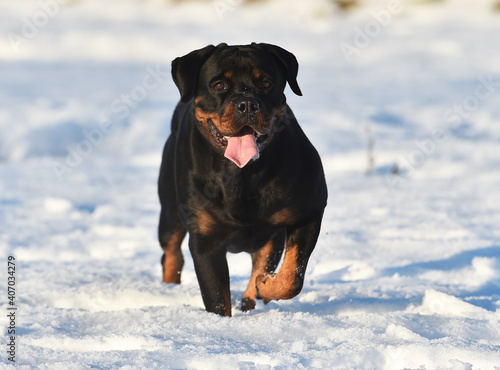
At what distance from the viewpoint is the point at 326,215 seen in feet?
19.5

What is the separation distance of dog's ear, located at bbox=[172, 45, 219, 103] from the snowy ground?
0.96 m

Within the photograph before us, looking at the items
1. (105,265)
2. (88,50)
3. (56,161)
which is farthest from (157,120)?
(88,50)

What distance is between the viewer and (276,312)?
3.22 meters

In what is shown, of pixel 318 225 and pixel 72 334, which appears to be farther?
pixel 318 225

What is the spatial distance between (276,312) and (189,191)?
67cm

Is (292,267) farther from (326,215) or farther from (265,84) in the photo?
(326,215)

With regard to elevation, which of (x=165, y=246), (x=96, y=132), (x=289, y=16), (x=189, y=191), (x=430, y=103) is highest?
(x=289, y=16)

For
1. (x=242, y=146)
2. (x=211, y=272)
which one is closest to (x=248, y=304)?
(x=211, y=272)

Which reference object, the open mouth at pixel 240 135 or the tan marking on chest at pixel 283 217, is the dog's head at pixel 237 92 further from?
the tan marking on chest at pixel 283 217

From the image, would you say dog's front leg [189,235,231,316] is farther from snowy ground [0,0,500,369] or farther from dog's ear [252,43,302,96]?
dog's ear [252,43,302,96]

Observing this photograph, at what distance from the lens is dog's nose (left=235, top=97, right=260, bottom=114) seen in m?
2.83

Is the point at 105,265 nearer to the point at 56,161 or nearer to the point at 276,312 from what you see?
the point at 276,312

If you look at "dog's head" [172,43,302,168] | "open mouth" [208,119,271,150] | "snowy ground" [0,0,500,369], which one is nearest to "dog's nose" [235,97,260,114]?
"dog's head" [172,43,302,168]

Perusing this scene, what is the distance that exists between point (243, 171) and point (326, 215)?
3.01 metres
